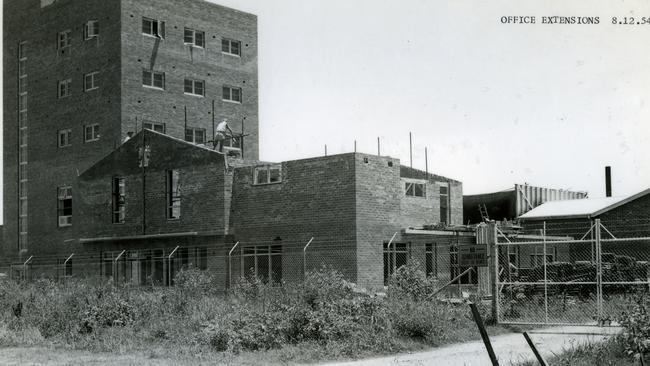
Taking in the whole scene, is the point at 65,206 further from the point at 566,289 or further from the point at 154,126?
the point at 566,289

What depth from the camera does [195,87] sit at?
168ft

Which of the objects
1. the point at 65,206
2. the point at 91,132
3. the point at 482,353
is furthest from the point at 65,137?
the point at 482,353

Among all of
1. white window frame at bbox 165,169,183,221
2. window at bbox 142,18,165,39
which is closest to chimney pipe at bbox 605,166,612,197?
white window frame at bbox 165,169,183,221

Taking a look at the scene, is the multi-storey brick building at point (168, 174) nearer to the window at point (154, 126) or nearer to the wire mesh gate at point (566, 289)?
the window at point (154, 126)

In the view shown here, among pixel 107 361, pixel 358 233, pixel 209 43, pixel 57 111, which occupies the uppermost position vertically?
pixel 209 43

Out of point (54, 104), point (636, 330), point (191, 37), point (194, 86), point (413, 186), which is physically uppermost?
point (191, 37)

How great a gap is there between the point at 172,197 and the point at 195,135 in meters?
13.7

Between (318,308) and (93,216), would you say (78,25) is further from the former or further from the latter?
(318,308)

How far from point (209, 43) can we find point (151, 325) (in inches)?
1394

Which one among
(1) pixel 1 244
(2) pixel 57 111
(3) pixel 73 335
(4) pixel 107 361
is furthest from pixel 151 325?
(1) pixel 1 244

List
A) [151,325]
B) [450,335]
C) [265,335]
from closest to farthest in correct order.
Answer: [265,335] → [450,335] → [151,325]

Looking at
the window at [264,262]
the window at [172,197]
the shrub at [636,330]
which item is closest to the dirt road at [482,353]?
the shrub at [636,330]

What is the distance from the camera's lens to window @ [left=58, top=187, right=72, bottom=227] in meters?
48.4

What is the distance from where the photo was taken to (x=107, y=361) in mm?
15594
